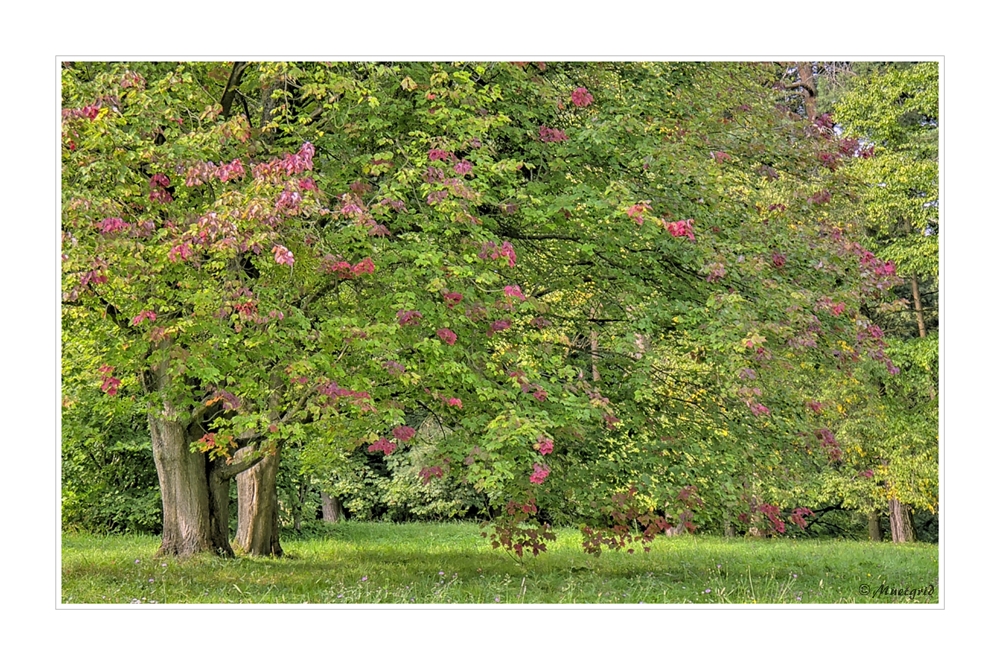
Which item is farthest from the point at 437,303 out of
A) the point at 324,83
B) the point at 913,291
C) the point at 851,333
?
the point at 913,291

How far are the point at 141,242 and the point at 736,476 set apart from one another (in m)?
7.60

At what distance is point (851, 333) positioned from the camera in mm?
11703

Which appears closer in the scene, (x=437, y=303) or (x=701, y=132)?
(x=437, y=303)

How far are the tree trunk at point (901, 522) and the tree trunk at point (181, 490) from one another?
1755cm

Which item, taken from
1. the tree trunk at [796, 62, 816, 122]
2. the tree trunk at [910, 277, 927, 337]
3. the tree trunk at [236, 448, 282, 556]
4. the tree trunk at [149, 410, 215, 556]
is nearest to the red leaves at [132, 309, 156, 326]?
the tree trunk at [149, 410, 215, 556]

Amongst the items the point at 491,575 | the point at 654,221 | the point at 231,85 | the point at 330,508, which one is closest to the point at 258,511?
the point at 491,575

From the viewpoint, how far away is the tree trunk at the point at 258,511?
1587cm

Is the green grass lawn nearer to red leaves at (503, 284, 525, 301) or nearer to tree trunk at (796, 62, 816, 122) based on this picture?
red leaves at (503, 284, 525, 301)

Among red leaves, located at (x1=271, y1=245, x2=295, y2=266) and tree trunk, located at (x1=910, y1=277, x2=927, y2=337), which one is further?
tree trunk, located at (x1=910, y1=277, x2=927, y2=337)

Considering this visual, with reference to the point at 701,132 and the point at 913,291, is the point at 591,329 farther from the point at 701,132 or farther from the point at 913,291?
the point at 913,291

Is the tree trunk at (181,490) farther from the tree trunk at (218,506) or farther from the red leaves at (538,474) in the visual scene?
the red leaves at (538,474)

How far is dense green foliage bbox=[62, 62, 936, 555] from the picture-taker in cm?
941

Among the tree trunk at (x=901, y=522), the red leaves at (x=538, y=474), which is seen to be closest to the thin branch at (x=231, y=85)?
the red leaves at (x=538, y=474)

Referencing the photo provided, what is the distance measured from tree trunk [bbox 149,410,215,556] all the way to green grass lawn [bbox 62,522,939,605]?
51cm
